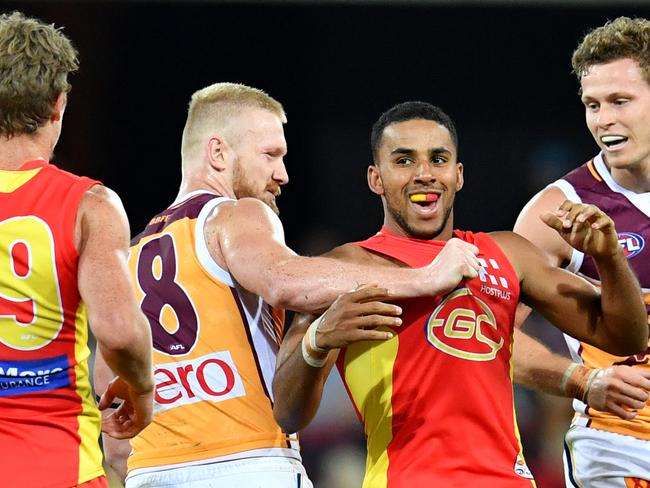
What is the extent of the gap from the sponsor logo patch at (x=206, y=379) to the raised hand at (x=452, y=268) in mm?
819

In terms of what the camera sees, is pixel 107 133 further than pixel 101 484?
Yes

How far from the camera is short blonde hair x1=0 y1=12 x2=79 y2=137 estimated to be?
123 inches

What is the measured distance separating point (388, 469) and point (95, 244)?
1.31 metres

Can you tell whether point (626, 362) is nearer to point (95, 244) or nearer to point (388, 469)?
point (388, 469)

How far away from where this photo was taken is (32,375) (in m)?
3.03

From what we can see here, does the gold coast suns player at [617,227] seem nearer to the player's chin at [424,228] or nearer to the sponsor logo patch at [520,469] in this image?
the sponsor logo patch at [520,469]

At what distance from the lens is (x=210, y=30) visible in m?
11.3

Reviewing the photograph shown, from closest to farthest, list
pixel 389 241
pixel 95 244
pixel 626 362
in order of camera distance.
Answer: pixel 95 244
pixel 389 241
pixel 626 362

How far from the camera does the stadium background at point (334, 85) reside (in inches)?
430

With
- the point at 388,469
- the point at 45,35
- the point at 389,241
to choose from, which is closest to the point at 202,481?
the point at 388,469

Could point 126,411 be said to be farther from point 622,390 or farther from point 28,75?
point 622,390

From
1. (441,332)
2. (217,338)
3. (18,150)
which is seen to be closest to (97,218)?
(18,150)

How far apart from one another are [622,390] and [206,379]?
1544 mm

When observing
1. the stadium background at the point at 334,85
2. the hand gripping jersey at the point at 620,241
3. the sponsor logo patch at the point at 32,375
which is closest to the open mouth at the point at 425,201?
the hand gripping jersey at the point at 620,241
